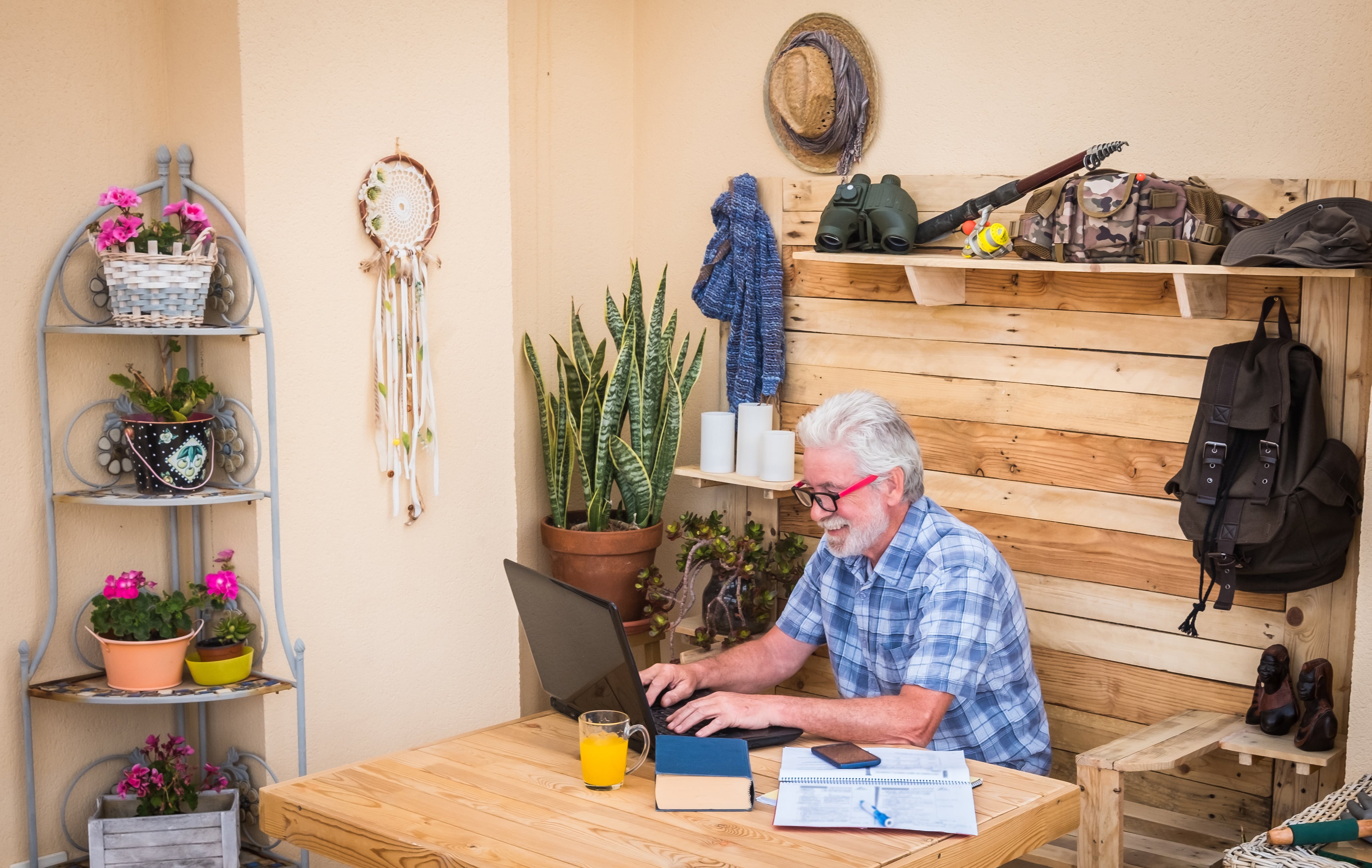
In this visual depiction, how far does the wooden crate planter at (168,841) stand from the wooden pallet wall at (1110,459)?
187cm

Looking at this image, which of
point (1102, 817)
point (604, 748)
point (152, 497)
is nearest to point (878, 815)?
point (604, 748)

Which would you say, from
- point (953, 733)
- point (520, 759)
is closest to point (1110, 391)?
point (953, 733)

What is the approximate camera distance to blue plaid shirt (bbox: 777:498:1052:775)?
2.21 metres

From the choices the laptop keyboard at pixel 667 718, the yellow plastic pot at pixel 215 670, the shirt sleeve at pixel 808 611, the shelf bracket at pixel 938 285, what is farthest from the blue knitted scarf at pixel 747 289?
the yellow plastic pot at pixel 215 670

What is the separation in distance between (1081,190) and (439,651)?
192cm

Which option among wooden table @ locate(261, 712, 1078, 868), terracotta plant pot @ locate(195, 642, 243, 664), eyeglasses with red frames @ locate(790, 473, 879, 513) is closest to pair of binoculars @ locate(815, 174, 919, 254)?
eyeglasses with red frames @ locate(790, 473, 879, 513)

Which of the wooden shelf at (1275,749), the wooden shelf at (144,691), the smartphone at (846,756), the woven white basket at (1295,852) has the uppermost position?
the smartphone at (846,756)

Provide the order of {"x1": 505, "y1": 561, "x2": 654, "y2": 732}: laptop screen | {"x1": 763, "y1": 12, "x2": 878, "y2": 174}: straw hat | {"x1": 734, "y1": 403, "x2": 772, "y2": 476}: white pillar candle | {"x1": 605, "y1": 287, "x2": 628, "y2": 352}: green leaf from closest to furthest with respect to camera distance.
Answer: {"x1": 505, "y1": 561, "x2": 654, "y2": 732}: laptop screen → {"x1": 763, "y1": 12, "x2": 878, "y2": 174}: straw hat → {"x1": 734, "y1": 403, "x2": 772, "y2": 476}: white pillar candle → {"x1": 605, "y1": 287, "x2": 628, "y2": 352}: green leaf

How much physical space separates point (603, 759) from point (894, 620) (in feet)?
2.69

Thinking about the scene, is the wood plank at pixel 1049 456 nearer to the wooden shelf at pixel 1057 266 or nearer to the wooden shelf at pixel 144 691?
the wooden shelf at pixel 1057 266

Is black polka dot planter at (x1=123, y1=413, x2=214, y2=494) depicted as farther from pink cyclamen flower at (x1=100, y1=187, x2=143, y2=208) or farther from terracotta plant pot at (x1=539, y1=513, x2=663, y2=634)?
terracotta plant pot at (x1=539, y1=513, x2=663, y2=634)

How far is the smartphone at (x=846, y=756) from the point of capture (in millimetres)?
1800

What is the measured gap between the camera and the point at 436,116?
9.98 feet

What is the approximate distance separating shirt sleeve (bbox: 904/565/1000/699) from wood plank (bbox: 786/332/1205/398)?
2.64ft
